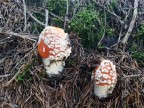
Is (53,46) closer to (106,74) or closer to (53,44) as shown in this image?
(53,44)

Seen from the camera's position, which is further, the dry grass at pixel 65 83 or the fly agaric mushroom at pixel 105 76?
the dry grass at pixel 65 83

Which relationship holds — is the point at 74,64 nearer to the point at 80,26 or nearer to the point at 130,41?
the point at 80,26

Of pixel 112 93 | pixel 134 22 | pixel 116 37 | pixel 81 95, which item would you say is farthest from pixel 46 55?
pixel 134 22

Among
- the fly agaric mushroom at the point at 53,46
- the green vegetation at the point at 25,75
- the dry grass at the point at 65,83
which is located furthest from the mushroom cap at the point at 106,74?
the green vegetation at the point at 25,75

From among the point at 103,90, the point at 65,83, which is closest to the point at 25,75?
the point at 65,83

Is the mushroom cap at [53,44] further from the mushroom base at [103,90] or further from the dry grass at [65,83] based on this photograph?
the mushroom base at [103,90]

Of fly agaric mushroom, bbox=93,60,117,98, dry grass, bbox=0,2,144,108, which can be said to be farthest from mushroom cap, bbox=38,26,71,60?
fly agaric mushroom, bbox=93,60,117,98
